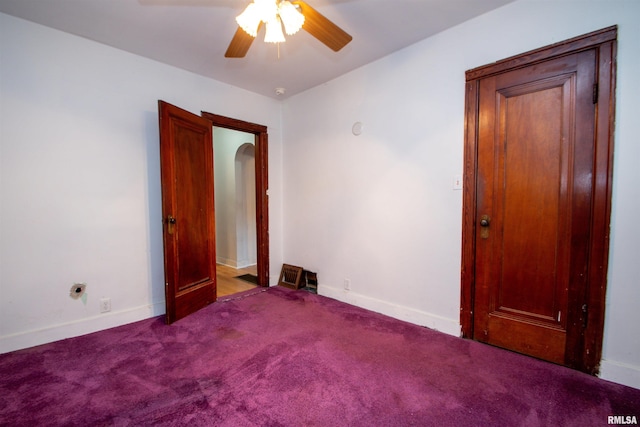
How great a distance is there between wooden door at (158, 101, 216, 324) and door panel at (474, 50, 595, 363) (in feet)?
8.74

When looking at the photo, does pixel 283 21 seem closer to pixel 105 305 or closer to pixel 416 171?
pixel 416 171

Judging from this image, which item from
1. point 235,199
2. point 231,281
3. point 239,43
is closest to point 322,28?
point 239,43

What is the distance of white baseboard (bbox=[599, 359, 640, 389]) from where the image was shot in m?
1.62

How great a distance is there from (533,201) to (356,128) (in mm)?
1720

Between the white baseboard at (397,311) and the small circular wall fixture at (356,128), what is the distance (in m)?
1.77

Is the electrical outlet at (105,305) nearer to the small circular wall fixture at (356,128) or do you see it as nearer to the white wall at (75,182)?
the white wall at (75,182)

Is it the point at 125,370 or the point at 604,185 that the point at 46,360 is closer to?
the point at 125,370

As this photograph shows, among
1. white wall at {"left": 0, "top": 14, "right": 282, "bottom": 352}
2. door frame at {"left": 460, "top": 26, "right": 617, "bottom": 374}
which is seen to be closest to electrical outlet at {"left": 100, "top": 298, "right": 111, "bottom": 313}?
white wall at {"left": 0, "top": 14, "right": 282, "bottom": 352}

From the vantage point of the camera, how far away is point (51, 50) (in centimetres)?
220

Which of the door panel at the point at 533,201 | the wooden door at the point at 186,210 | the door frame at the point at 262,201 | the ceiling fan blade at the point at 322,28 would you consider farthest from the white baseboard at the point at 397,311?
the ceiling fan blade at the point at 322,28

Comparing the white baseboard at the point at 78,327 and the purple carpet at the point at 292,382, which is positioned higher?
the white baseboard at the point at 78,327

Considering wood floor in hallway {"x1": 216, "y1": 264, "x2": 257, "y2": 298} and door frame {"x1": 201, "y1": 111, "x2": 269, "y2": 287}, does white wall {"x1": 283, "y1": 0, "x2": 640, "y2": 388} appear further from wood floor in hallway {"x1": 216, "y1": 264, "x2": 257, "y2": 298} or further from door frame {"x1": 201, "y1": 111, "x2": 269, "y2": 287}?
wood floor in hallway {"x1": 216, "y1": 264, "x2": 257, "y2": 298}

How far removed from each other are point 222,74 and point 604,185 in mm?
3436

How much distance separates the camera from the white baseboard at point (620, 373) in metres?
1.62
